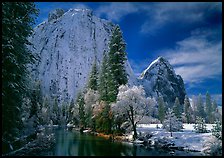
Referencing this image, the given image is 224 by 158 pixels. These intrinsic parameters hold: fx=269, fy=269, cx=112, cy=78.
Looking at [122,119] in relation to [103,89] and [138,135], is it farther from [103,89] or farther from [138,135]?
[103,89]

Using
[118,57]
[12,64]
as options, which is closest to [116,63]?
[118,57]

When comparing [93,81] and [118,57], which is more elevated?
[118,57]

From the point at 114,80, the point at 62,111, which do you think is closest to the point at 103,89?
the point at 114,80

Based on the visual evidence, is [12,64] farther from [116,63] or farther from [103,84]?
[103,84]

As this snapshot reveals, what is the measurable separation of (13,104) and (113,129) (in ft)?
87.2

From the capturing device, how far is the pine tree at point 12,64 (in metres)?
18.5

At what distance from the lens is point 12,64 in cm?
1880

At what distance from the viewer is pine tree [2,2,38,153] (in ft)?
60.6

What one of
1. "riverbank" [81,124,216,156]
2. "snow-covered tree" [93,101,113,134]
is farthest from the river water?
"snow-covered tree" [93,101,113,134]

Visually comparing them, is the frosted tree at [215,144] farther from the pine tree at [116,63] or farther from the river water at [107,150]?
the pine tree at [116,63]

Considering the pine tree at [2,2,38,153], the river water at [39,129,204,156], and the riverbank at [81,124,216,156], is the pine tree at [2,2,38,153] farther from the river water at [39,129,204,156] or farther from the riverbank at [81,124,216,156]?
the riverbank at [81,124,216,156]

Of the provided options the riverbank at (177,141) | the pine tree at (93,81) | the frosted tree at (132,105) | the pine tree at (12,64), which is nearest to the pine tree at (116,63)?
the frosted tree at (132,105)

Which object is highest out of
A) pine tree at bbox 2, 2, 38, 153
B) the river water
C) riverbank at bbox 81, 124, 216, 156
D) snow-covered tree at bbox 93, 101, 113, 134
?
pine tree at bbox 2, 2, 38, 153

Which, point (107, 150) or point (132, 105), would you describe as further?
point (132, 105)
